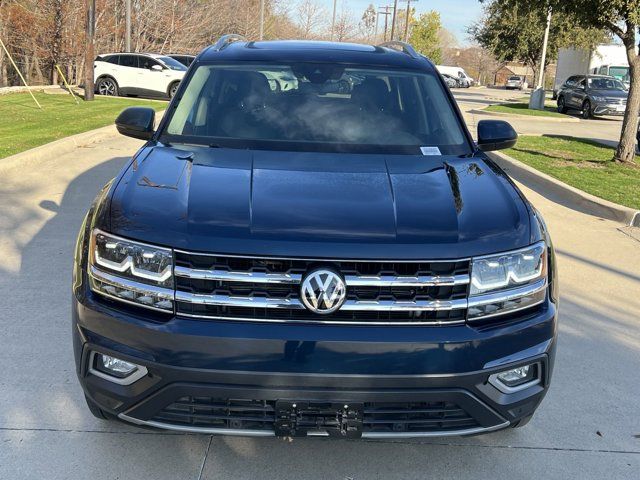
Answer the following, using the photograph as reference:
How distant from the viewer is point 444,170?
329 centimetres

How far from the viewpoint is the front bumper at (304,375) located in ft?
8.00

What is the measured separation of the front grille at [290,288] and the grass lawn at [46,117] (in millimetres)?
8252

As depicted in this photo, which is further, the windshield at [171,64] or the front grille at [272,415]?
the windshield at [171,64]

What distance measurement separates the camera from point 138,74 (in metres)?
22.8

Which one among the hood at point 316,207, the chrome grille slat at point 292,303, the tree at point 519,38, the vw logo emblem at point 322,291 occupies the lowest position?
the chrome grille slat at point 292,303

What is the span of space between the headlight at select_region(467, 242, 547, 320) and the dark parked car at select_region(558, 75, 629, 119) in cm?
2479

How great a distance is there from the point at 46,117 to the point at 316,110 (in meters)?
13.3

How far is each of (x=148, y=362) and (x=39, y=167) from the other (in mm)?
8089

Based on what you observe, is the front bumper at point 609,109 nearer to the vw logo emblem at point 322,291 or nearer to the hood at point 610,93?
the hood at point 610,93

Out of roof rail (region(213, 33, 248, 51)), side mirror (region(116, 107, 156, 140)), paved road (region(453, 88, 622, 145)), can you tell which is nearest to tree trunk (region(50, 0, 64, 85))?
paved road (region(453, 88, 622, 145))

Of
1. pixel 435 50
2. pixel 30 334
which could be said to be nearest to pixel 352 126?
pixel 30 334

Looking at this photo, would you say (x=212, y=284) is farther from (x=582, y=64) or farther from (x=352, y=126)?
(x=582, y=64)

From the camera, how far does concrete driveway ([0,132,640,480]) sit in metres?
2.94

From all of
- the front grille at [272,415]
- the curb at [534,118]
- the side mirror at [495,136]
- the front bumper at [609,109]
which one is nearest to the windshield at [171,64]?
the curb at [534,118]
